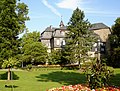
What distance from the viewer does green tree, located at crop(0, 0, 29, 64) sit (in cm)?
3198

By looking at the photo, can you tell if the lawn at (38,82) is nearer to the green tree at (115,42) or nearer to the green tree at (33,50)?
the green tree at (33,50)

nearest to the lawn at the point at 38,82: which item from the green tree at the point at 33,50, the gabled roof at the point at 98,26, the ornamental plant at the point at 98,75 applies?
the ornamental plant at the point at 98,75

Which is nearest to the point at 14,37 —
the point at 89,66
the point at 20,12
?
the point at 20,12

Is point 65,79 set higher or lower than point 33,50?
lower

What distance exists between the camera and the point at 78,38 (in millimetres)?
57219

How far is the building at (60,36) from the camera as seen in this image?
78500mm

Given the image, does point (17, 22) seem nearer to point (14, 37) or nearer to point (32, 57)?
point (14, 37)

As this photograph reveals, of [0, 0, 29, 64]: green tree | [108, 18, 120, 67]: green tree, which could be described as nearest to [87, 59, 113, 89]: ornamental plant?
[0, 0, 29, 64]: green tree

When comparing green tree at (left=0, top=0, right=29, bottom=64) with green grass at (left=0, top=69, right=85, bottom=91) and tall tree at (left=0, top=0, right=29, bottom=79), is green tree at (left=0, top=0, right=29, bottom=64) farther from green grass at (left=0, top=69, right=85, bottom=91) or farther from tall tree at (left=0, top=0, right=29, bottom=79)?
green grass at (left=0, top=69, right=85, bottom=91)

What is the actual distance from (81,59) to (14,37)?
83.5 feet

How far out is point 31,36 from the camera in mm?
64188

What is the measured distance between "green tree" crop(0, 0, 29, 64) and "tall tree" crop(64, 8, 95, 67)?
2558 centimetres

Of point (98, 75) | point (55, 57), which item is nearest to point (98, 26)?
point (55, 57)

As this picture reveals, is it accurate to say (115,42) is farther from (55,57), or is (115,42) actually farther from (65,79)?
(65,79)
